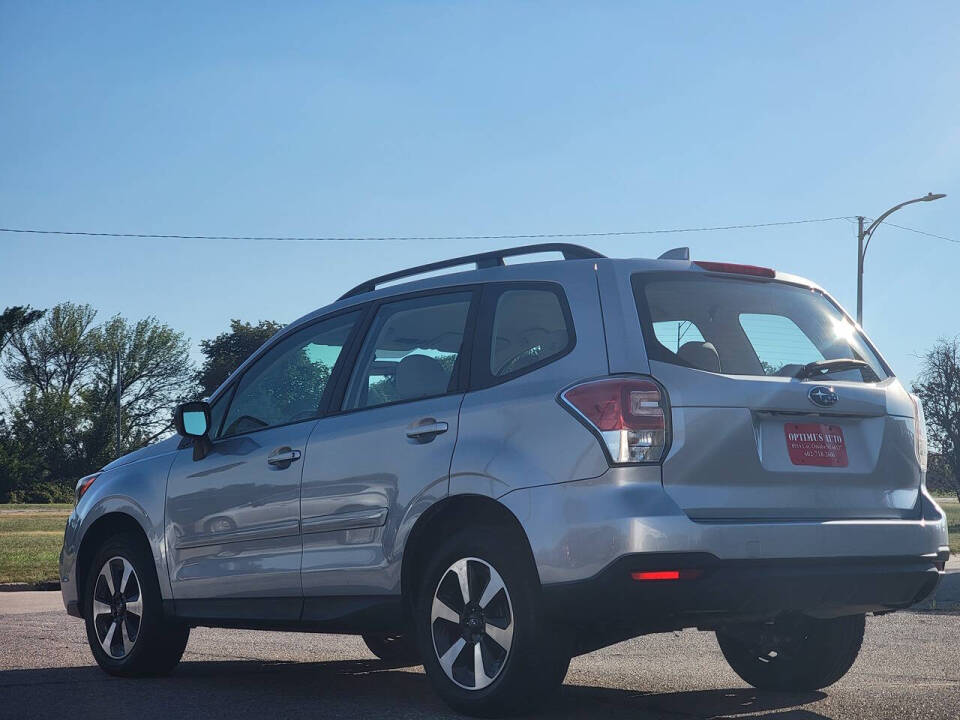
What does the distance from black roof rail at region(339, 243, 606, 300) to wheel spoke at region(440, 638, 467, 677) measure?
1695 millimetres

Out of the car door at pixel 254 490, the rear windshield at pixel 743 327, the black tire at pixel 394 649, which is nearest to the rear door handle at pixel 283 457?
the car door at pixel 254 490

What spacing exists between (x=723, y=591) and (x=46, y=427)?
84513mm

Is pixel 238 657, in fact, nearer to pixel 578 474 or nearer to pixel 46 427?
pixel 578 474

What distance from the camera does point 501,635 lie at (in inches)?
207

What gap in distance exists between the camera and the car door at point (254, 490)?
6.41 metres

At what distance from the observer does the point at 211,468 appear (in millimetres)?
6988

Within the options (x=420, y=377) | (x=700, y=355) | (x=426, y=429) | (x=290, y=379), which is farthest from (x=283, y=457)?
(x=700, y=355)

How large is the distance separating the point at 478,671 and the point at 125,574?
9.32 feet

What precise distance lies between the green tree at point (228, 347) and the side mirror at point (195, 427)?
8261 centimetres

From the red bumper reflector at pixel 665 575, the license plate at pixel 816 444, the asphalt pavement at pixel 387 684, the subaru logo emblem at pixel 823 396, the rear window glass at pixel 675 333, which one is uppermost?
the rear window glass at pixel 675 333

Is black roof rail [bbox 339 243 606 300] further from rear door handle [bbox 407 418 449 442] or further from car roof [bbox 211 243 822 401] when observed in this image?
rear door handle [bbox 407 418 449 442]

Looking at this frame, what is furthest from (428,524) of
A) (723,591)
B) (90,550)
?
(90,550)

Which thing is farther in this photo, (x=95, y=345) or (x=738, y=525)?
(x=95, y=345)

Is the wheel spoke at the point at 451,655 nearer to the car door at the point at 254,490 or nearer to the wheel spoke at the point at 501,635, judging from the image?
the wheel spoke at the point at 501,635
